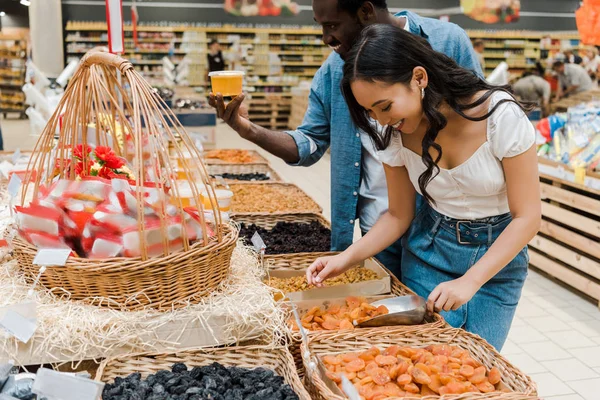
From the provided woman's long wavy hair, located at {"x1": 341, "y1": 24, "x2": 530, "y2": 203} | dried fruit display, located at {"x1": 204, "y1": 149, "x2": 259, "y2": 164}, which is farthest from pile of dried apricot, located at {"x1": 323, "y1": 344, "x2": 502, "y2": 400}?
dried fruit display, located at {"x1": 204, "y1": 149, "x2": 259, "y2": 164}

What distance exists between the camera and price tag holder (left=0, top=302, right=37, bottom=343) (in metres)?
1.46

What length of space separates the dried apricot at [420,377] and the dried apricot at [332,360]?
214 millimetres

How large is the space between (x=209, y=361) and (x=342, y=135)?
1.13 meters

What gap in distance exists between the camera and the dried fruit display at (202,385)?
1.47m

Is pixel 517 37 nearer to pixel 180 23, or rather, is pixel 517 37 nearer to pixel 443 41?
pixel 180 23

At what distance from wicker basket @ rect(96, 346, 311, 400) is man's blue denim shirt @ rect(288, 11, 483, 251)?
3.09ft

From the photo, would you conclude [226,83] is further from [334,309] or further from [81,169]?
[334,309]

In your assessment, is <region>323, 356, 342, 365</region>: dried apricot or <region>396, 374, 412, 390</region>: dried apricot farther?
<region>323, 356, 342, 365</region>: dried apricot

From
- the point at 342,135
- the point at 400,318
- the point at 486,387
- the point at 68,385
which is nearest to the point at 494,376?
the point at 486,387

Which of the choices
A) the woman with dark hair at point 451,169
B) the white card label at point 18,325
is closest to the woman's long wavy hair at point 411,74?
the woman with dark hair at point 451,169

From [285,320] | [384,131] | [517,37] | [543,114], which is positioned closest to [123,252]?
[285,320]

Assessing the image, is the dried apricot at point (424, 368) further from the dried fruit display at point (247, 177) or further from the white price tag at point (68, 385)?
the dried fruit display at point (247, 177)

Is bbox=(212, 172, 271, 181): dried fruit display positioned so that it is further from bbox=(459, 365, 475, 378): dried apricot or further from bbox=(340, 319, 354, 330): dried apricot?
bbox=(459, 365, 475, 378): dried apricot

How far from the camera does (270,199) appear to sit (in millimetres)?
3934
